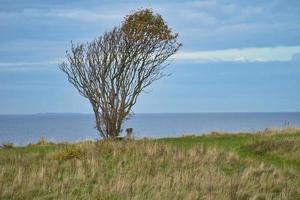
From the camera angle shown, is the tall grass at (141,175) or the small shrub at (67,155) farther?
the small shrub at (67,155)

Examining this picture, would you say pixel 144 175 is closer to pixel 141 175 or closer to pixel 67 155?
pixel 141 175

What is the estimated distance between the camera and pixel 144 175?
1897cm

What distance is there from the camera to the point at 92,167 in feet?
66.4

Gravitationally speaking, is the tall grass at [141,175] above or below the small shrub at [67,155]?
below

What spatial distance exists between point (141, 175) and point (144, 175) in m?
0.23

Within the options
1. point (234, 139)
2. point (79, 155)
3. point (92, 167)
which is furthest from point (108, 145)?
point (234, 139)

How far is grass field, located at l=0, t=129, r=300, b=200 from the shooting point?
16.6 m

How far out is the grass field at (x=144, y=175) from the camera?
54.6 ft

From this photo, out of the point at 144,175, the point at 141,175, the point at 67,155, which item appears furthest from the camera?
the point at 67,155

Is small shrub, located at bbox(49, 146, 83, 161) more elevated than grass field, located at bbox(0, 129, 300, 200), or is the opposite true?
small shrub, located at bbox(49, 146, 83, 161)

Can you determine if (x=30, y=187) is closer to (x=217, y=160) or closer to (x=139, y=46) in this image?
(x=217, y=160)

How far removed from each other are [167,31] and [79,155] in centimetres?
1981

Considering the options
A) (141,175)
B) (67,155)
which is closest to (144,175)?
(141,175)

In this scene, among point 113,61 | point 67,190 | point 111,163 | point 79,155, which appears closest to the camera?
point 67,190
